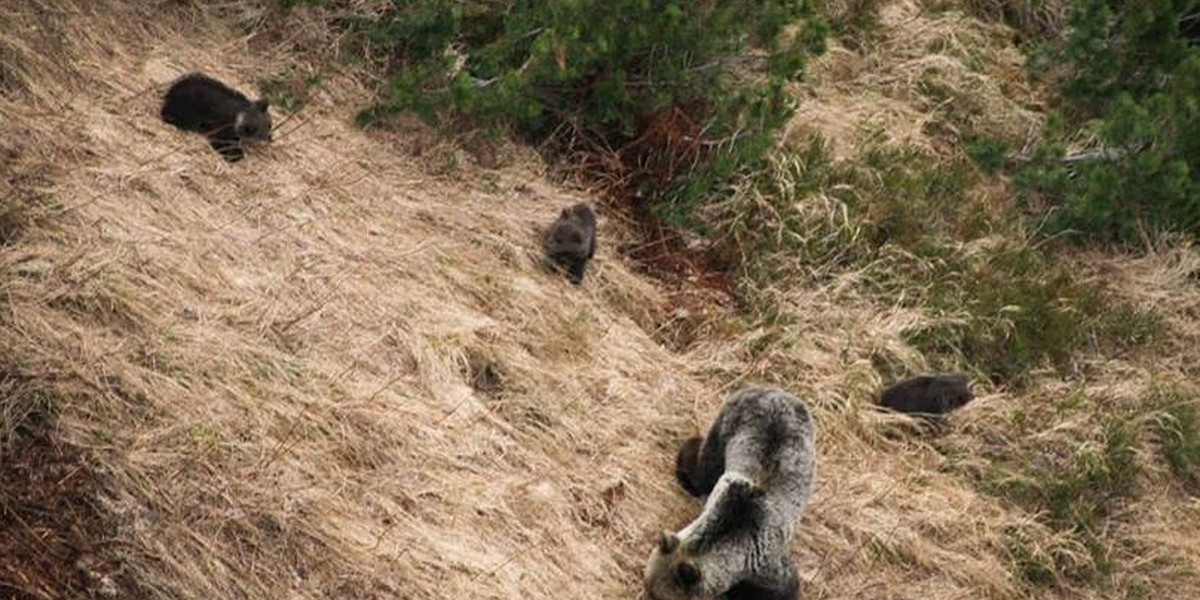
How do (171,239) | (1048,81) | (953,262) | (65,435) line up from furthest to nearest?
(1048,81)
(953,262)
(171,239)
(65,435)

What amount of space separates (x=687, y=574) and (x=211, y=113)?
3.71m

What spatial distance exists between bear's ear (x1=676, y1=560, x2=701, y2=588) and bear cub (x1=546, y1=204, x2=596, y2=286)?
2454mm

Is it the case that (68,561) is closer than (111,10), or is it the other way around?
(68,561)

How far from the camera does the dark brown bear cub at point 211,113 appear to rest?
7723 mm

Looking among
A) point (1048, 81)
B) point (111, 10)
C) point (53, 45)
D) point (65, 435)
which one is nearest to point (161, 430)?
point (65, 435)

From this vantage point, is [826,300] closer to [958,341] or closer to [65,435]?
[958,341]

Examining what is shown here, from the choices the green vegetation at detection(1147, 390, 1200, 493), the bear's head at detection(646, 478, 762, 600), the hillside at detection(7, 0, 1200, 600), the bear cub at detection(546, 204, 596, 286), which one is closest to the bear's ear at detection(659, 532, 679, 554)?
the bear's head at detection(646, 478, 762, 600)

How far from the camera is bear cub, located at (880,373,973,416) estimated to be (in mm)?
8180

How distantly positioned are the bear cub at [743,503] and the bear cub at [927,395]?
→ 1163 millimetres

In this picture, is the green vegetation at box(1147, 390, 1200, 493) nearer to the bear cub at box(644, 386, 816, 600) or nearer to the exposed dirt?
the bear cub at box(644, 386, 816, 600)

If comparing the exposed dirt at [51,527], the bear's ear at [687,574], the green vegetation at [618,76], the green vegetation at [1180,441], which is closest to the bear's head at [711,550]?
the bear's ear at [687,574]

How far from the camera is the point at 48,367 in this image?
18.4 ft

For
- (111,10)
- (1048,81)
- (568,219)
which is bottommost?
(1048,81)

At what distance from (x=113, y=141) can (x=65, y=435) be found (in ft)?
7.87
